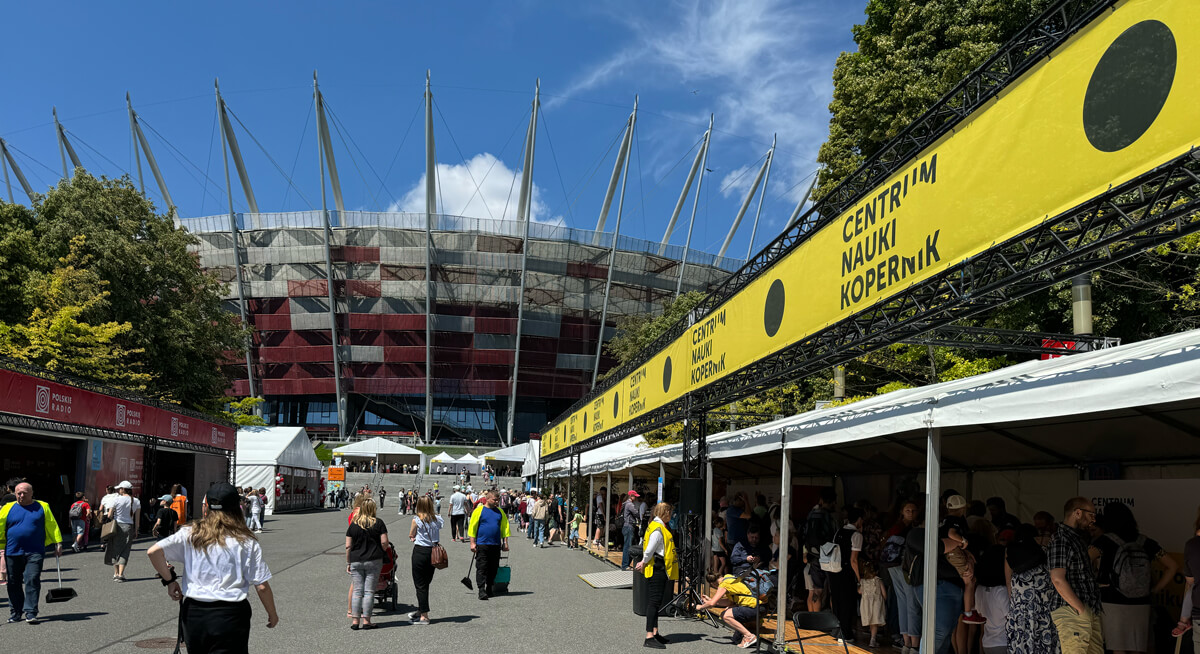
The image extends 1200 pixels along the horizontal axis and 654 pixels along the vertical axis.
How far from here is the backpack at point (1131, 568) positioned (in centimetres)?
687

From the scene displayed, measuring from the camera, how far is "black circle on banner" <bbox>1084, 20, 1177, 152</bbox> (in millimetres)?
4867

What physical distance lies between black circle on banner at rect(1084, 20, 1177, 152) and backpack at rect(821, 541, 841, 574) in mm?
6136

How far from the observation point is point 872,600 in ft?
32.1

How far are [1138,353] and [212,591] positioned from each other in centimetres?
577

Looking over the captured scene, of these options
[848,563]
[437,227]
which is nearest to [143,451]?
[848,563]

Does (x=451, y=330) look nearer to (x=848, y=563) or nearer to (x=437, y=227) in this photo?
(x=437, y=227)

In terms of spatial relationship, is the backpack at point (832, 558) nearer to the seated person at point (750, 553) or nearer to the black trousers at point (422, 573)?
the seated person at point (750, 553)

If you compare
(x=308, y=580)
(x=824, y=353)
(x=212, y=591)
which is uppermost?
(x=824, y=353)

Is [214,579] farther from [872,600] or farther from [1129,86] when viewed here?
[872,600]

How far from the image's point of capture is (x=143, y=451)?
26.8m

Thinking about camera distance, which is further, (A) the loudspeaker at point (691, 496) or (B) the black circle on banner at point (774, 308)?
(A) the loudspeaker at point (691, 496)

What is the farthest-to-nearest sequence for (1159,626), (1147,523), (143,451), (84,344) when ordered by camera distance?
(84,344), (143,451), (1147,523), (1159,626)

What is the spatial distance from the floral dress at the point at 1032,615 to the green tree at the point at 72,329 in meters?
31.5

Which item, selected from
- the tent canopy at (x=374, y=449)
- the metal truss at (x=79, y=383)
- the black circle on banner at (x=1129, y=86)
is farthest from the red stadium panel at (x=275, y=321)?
the black circle on banner at (x=1129, y=86)
